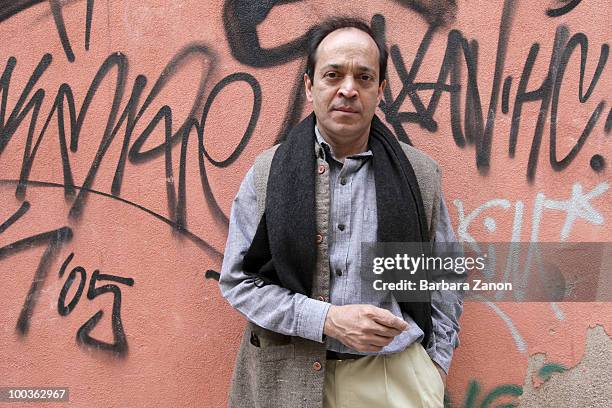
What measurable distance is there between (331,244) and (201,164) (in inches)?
33.3

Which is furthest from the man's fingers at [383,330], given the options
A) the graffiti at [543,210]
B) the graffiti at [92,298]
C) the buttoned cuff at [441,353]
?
the graffiti at [92,298]

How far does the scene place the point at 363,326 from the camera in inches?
74.2

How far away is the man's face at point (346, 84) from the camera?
6.89ft

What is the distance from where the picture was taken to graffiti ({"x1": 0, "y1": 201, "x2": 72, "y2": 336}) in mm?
2748

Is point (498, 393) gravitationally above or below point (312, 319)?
below

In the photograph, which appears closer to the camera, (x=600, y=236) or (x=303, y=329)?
(x=303, y=329)

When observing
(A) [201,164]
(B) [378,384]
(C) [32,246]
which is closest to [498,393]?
(B) [378,384]

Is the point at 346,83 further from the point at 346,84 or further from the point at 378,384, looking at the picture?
the point at 378,384

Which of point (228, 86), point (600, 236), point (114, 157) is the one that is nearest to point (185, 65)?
point (228, 86)

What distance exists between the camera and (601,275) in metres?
2.66

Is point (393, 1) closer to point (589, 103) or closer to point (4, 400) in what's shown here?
point (589, 103)

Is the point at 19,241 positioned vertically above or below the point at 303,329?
above

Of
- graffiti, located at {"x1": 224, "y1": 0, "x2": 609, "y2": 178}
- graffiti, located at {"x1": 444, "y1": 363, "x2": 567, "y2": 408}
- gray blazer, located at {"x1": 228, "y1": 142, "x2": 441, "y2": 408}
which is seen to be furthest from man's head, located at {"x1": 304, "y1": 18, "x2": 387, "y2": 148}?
graffiti, located at {"x1": 444, "y1": 363, "x2": 567, "y2": 408}

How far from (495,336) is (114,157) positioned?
169cm
